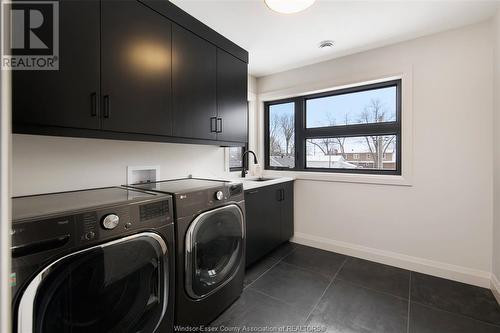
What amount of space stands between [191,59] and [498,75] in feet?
8.00

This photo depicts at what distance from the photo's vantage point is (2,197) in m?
0.42

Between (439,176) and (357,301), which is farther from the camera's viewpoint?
(439,176)

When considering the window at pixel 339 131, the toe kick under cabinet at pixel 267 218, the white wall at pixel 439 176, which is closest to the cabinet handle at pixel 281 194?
the toe kick under cabinet at pixel 267 218

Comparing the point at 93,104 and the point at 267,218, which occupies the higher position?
the point at 93,104

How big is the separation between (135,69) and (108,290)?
1235 mm

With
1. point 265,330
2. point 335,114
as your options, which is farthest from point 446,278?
point 335,114

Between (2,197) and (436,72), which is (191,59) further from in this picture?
(436,72)

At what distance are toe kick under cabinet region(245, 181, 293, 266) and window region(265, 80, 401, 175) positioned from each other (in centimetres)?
58

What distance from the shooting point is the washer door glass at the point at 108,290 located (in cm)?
88

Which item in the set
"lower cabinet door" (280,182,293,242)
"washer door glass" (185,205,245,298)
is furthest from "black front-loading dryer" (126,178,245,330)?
"lower cabinet door" (280,182,293,242)

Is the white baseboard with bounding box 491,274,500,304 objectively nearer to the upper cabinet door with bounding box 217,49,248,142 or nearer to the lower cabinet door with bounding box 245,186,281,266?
the lower cabinet door with bounding box 245,186,281,266

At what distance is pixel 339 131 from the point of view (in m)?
2.85

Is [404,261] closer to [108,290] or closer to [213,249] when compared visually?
[213,249]

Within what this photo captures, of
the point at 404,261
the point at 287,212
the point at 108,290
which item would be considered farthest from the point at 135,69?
the point at 404,261
